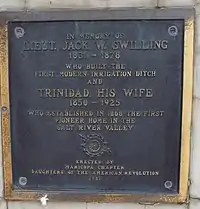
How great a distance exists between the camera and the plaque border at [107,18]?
226cm

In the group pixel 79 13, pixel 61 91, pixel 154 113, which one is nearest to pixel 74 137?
pixel 61 91

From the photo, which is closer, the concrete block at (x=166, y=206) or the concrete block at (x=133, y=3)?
the concrete block at (x=133, y=3)

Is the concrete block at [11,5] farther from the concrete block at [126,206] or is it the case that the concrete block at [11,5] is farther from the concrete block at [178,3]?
the concrete block at [126,206]

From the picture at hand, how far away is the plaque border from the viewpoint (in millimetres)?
2256

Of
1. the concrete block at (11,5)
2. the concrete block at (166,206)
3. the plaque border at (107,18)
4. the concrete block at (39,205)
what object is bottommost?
the concrete block at (39,205)

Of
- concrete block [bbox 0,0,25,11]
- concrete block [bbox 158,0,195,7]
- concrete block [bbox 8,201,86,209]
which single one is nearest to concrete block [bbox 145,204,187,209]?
concrete block [bbox 8,201,86,209]

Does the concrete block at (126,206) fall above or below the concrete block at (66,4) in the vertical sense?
below

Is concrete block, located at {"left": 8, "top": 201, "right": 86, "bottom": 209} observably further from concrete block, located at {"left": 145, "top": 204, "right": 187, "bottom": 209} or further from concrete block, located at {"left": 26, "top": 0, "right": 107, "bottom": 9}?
concrete block, located at {"left": 26, "top": 0, "right": 107, "bottom": 9}

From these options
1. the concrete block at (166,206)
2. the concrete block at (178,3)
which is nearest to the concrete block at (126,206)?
the concrete block at (166,206)

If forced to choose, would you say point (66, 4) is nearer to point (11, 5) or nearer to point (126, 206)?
point (11, 5)

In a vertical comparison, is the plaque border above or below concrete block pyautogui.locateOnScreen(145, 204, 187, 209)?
above

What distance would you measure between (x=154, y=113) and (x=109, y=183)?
1.31 feet

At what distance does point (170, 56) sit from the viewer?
227 cm

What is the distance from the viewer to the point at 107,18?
2273 mm
